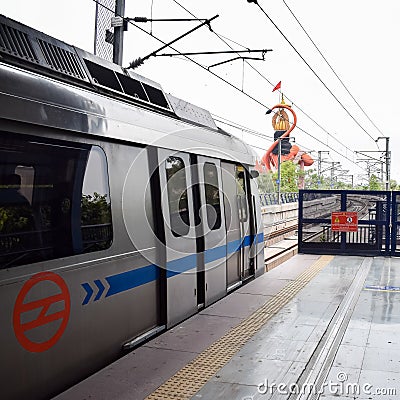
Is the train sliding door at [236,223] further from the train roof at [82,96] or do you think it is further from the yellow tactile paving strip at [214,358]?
the train roof at [82,96]

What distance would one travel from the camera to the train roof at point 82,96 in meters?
4.01

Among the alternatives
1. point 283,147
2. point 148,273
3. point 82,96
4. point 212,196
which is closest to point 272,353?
point 148,273

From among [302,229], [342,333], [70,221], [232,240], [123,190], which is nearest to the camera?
[70,221]

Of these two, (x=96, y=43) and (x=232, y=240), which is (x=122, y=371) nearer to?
(x=232, y=240)

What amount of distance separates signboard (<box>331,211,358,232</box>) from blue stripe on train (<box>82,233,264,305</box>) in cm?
548

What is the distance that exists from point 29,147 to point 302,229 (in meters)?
10.3

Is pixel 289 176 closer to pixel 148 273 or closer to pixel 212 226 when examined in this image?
pixel 212 226

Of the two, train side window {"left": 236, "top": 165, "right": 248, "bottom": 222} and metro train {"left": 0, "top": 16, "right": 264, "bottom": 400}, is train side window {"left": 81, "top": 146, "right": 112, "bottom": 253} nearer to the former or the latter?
metro train {"left": 0, "top": 16, "right": 264, "bottom": 400}

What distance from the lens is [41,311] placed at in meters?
4.03

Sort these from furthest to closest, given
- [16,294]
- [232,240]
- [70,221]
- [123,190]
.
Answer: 1. [232,240]
2. [123,190]
3. [70,221]
4. [16,294]

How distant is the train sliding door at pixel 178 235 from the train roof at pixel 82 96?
28 centimetres

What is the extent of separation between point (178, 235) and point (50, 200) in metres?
2.56

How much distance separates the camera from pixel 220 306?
7.63 metres

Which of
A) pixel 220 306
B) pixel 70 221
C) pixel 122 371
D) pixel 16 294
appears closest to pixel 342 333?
pixel 220 306
